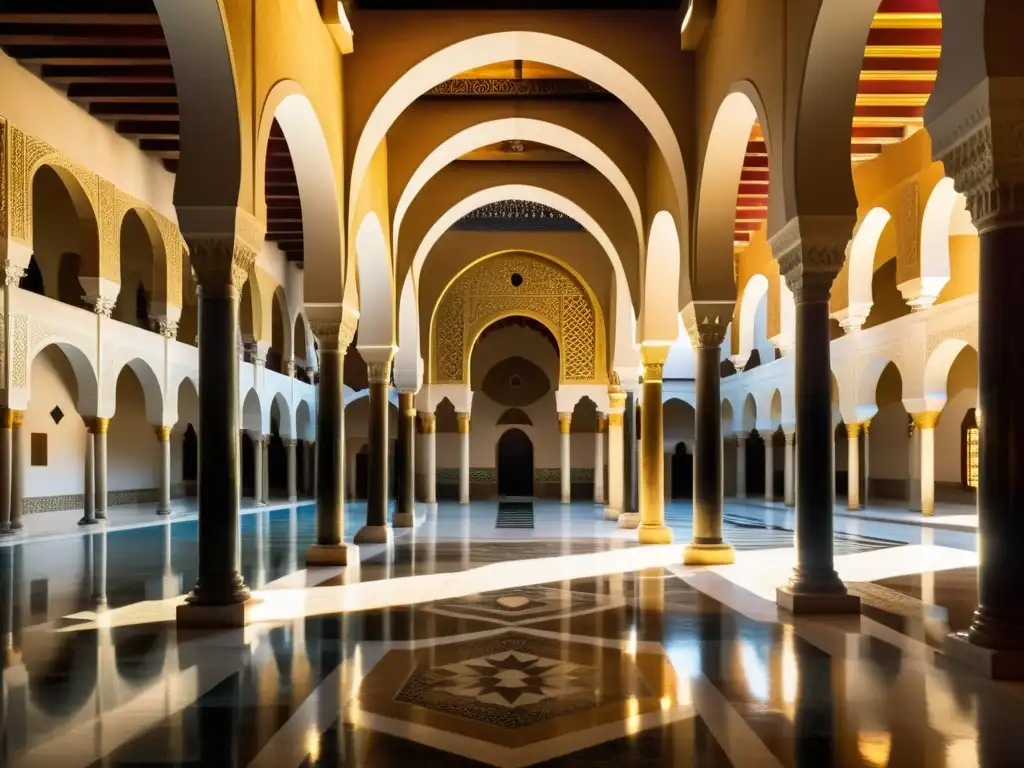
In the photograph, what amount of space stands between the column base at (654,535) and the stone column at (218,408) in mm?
6937

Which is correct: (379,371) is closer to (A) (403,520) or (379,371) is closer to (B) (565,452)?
(A) (403,520)

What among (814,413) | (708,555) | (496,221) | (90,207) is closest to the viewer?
(814,413)

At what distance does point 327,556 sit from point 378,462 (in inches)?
138

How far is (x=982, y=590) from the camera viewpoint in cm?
472

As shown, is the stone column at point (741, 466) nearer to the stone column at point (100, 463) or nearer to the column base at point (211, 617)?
the stone column at point (100, 463)

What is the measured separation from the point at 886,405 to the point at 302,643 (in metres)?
20.6

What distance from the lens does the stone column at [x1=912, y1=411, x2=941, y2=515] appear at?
16.3 metres

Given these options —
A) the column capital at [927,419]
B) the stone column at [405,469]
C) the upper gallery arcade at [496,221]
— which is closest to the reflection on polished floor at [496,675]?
the upper gallery arcade at [496,221]

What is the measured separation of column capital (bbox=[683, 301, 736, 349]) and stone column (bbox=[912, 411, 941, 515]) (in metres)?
8.23

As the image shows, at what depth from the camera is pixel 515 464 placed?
2884cm

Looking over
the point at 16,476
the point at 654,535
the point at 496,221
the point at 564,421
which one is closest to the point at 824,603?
the point at 654,535

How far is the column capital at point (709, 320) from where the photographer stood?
32.0ft

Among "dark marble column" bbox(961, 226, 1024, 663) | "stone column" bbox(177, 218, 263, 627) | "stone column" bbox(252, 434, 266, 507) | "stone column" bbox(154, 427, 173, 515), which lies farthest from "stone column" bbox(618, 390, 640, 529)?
"dark marble column" bbox(961, 226, 1024, 663)

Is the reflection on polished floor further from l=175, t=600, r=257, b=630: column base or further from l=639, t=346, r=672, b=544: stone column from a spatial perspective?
l=639, t=346, r=672, b=544: stone column
